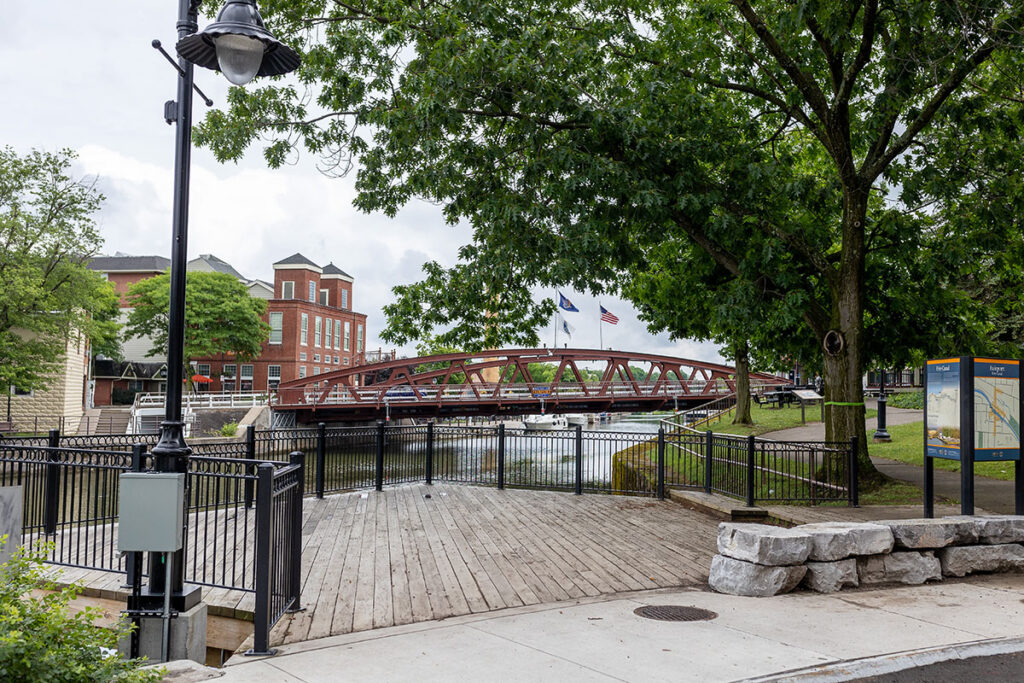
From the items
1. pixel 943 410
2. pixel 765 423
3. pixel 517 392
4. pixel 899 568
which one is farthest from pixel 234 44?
pixel 517 392

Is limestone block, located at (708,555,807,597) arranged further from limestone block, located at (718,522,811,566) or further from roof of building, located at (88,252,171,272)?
roof of building, located at (88,252,171,272)

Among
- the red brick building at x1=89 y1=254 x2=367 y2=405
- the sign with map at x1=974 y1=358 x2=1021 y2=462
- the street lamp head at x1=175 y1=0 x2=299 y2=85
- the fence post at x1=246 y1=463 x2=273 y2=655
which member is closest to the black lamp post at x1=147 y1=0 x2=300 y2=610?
the street lamp head at x1=175 y1=0 x2=299 y2=85

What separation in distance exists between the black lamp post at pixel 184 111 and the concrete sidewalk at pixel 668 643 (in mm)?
1516

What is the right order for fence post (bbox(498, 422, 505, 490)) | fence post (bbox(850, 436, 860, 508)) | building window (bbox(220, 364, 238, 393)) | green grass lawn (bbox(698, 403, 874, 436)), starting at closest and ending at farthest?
1. fence post (bbox(850, 436, 860, 508))
2. fence post (bbox(498, 422, 505, 490))
3. green grass lawn (bbox(698, 403, 874, 436))
4. building window (bbox(220, 364, 238, 393))

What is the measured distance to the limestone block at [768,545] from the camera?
7219mm

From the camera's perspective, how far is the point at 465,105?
497 inches

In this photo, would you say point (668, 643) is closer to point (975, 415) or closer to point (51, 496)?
point (975, 415)

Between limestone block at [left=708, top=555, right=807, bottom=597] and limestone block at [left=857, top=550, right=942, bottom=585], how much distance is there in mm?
807

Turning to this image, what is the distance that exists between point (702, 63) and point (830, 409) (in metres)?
7.53

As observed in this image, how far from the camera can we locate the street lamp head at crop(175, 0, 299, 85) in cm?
557

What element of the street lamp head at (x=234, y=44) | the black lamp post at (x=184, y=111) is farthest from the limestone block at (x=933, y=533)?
the street lamp head at (x=234, y=44)

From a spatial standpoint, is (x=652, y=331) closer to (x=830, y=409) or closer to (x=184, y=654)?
(x=830, y=409)

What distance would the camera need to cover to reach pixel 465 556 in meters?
8.82

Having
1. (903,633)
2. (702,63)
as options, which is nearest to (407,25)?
(702,63)
